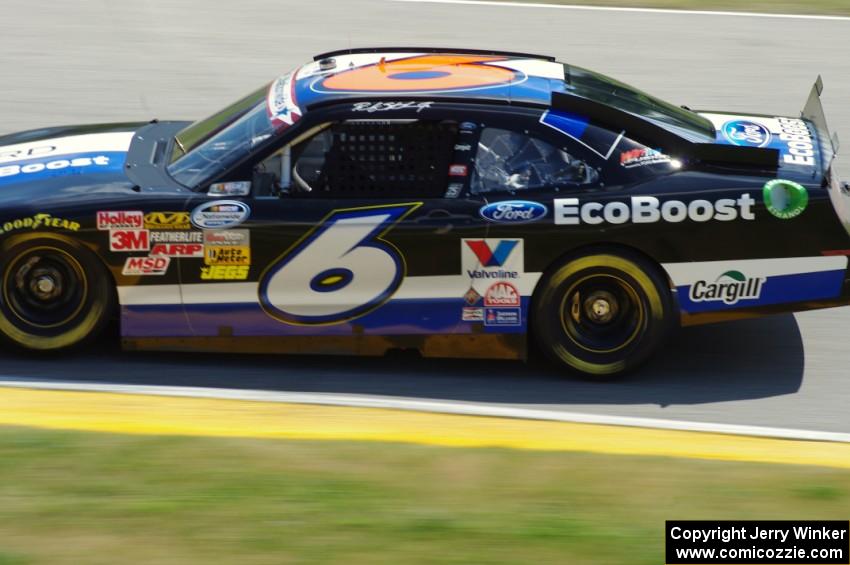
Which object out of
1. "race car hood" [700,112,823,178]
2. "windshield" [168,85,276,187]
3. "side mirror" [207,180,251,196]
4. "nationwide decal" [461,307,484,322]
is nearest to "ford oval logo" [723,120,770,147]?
"race car hood" [700,112,823,178]


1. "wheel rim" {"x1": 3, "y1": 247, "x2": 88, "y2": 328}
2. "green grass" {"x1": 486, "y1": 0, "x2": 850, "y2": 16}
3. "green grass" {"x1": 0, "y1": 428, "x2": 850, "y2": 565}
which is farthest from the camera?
"green grass" {"x1": 486, "y1": 0, "x2": 850, "y2": 16}

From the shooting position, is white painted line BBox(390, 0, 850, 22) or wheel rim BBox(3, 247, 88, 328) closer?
wheel rim BBox(3, 247, 88, 328)

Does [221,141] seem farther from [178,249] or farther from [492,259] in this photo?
[492,259]

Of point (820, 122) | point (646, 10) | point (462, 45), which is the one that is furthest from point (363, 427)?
point (646, 10)

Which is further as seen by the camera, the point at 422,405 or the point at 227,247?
the point at 227,247

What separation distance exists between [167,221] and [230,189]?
0.35m

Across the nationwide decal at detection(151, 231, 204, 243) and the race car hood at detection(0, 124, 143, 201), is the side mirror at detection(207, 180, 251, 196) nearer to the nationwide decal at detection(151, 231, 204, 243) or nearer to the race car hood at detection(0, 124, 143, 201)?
the nationwide decal at detection(151, 231, 204, 243)

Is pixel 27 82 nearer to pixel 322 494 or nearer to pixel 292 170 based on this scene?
pixel 292 170

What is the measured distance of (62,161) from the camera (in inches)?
276

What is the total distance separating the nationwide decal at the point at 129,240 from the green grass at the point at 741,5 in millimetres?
7765

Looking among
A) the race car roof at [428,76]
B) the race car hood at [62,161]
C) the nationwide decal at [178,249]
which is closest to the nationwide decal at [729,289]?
the race car roof at [428,76]

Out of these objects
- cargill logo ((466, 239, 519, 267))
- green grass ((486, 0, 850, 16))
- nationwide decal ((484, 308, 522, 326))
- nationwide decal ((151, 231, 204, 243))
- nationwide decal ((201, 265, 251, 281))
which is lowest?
nationwide decal ((484, 308, 522, 326))

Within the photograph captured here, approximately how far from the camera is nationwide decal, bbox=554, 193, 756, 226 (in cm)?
665

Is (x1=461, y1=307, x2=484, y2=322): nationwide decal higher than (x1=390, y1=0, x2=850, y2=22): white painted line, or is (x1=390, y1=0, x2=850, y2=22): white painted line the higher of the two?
(x1=390, y1=0, x2=850, y2=22): white painted line
